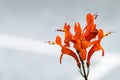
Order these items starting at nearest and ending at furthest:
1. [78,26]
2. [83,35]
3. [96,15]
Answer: [83,35] < [78,26] < [96,15]

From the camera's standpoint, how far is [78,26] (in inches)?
228

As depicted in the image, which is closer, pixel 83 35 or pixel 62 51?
pixel 83 35

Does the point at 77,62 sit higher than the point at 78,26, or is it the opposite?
the point at 78,26

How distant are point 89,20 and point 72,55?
3.47 feet

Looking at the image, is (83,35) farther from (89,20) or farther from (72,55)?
(72,55)

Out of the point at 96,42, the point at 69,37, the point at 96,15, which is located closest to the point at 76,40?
the point at 69,37

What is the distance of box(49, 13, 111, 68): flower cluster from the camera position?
5.34 meters

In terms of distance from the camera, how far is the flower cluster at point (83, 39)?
5.34 m

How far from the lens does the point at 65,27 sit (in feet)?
19.2

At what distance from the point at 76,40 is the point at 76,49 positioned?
26 centimetres

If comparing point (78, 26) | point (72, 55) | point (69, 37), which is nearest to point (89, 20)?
point (78, 26)

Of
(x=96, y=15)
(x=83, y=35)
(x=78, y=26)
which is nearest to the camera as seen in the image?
(x=83, y=35)

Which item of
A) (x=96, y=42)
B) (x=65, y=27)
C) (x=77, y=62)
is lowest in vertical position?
(x=77, y=62)

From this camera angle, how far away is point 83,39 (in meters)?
5.19
